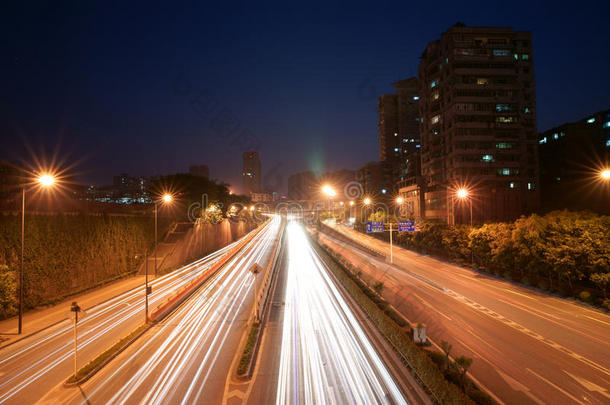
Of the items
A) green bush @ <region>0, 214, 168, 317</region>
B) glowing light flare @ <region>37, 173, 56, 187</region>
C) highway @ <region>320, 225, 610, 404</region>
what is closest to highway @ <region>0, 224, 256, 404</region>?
green bush @ <region>0, 214, 168, 317</region>

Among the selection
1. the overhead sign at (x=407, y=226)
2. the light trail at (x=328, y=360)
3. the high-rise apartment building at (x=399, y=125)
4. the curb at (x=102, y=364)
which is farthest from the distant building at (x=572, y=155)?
the curb at (x=102, y=364)

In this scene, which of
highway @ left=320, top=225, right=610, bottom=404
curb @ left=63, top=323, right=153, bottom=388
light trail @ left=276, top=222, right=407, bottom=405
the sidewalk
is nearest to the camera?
light trail @ left=276, top=222, right=407, bottom=405

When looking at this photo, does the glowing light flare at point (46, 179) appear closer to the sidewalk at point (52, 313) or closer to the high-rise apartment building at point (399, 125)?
the sidewalk at point (52, 313)

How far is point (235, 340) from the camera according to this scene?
15.2m

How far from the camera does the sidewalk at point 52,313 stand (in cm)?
1668

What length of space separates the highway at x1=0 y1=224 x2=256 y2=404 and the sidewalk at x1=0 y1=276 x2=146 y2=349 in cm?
66

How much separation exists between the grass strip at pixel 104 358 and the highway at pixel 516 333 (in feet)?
51.9

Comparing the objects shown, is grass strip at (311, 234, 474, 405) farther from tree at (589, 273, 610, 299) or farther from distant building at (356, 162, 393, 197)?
distant building at (356, 162, 393, 197)

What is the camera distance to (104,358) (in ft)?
42.6

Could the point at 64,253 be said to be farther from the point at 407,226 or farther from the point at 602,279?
the point at 602,279

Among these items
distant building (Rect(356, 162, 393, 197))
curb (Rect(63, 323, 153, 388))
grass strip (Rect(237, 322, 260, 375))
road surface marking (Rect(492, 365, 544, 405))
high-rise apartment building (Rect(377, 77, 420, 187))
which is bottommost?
road surface marking (Rect(492, 365, 544, 405))

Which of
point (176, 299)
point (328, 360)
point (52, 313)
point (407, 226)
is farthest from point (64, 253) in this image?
point (407, 226)

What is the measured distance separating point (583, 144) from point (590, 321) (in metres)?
75.8

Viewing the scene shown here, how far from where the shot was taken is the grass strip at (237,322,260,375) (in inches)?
465
